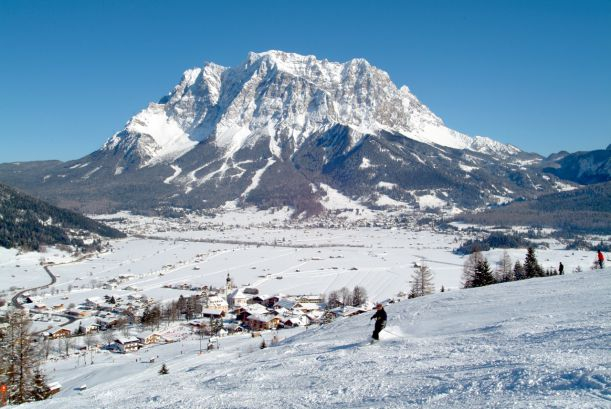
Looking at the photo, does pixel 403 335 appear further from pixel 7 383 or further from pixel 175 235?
pixel 175 235

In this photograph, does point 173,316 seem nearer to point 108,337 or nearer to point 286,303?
point 108,337

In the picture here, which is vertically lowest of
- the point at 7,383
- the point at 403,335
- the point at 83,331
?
the point at 83,331

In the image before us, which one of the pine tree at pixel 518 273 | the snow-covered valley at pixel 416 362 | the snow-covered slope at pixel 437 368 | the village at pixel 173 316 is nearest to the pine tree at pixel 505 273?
the pine tree at pixel 518 273

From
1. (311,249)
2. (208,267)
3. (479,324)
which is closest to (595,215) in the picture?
(311,249)

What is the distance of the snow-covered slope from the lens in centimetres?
759

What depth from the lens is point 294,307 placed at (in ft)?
207

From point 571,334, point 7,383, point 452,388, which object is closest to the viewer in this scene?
point 452,388

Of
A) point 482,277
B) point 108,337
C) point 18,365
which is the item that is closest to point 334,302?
point 108,337

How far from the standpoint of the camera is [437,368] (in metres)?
9.63

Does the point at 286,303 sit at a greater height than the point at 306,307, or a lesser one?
greater

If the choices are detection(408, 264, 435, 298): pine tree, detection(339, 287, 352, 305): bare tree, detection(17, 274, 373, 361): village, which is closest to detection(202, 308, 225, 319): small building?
detection(17, 274, 373, 361): village

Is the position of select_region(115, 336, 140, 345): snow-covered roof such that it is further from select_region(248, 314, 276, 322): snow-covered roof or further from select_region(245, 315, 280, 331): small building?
select_region(248, 314, 276, 322): snow-covered roof

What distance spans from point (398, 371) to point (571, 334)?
425 cm

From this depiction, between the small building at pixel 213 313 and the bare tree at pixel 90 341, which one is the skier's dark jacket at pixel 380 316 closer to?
the bare tree at pixel 90 341
